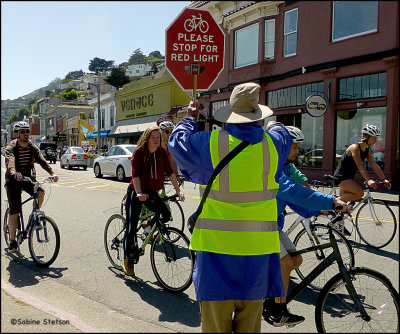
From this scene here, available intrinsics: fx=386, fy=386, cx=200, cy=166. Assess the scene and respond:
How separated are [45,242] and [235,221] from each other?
3.81 m

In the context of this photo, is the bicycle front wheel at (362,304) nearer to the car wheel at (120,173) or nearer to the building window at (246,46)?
the car wheel at (120,173)

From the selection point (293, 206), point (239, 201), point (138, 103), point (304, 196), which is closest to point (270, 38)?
point (293, 206)

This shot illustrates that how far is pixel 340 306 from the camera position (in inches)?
112

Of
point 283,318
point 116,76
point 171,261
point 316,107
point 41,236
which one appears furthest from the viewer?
point 316,107

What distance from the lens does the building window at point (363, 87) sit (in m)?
13.3

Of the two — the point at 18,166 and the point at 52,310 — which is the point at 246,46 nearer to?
the point at 18,166

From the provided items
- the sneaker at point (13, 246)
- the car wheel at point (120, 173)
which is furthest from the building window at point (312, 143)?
the sneaker at point (13, 246)

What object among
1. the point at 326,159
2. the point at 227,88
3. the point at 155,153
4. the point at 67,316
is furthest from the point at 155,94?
the point at 67,316

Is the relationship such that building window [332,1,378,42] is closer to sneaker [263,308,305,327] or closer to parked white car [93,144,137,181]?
sneaker [263,308,305,327]

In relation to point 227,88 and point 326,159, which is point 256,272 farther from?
point 227,88

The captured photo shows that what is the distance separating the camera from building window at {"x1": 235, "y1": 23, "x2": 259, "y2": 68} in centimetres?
1828

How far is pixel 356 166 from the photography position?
245 inches

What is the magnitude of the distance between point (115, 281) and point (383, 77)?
12.1 metres

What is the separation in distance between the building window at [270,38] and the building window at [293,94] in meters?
1.82
